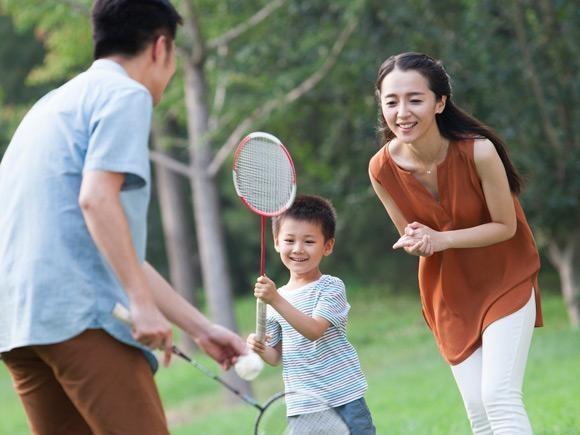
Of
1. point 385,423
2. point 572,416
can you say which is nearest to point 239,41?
point 385,423

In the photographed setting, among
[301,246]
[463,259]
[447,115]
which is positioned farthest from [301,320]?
[447,115]

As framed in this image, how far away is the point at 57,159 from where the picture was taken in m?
3.29

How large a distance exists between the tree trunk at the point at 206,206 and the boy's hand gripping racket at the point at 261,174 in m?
9.42

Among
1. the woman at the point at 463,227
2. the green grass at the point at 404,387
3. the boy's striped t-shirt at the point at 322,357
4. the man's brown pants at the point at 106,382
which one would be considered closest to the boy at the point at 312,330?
the boy's striped t-shirt at the point at 322,357

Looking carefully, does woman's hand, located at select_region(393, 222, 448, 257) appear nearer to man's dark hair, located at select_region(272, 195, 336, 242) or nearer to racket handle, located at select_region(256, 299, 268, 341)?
man's dark hair, located at select_region(272, 195, 336, 242)

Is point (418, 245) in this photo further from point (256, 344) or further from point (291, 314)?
point (256, 344)

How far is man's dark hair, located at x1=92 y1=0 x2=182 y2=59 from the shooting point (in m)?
3.38

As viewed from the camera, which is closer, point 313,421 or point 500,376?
point 500,376

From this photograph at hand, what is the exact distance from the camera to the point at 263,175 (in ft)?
14.6

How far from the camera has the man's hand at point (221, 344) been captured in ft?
11.4

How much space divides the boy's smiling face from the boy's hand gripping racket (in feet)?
1.25

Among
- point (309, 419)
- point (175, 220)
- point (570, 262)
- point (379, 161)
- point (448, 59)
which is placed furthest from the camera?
point (175, 220)

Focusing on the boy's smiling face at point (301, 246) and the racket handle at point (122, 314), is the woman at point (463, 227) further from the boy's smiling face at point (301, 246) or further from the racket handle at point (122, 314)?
the racket handle at point (122, 314)

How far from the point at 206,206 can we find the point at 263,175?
34.2 feet
